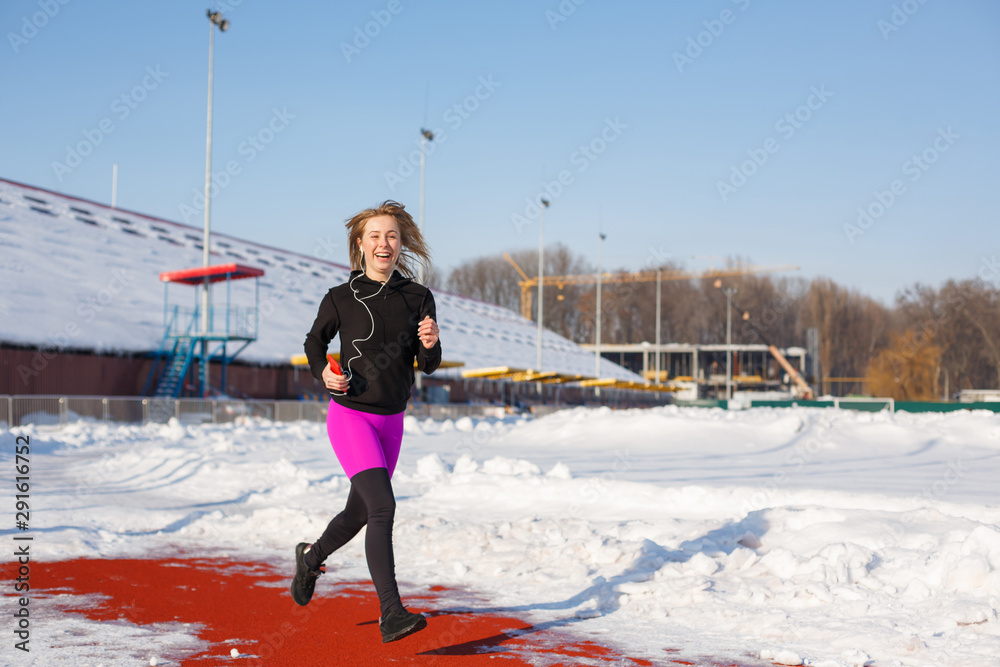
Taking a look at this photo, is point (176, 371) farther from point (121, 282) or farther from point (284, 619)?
point (284, 619)

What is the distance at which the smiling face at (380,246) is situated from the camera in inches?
181

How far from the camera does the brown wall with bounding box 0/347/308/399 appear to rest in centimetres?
2955

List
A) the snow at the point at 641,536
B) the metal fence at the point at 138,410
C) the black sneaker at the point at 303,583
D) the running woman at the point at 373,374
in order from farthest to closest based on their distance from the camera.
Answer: the metal fence at the point at 138,410
the snow at the point at 641,536
the black sneaker at the point at 303,583
the running woman at the point at 373,374

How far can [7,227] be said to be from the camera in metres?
38.9

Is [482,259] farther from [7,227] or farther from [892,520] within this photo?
[892,520]

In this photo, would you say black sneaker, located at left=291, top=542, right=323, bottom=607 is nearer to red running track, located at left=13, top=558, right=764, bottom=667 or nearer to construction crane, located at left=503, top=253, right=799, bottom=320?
red running track, located at left=13, top=558, right=764, bottom=667

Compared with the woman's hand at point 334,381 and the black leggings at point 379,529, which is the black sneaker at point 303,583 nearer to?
the black leggings at point 379,529

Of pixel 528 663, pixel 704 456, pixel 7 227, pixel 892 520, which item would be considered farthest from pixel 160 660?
pixel 7 227

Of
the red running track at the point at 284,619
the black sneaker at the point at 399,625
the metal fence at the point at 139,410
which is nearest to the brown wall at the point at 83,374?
the metal fence at the point at 139,410

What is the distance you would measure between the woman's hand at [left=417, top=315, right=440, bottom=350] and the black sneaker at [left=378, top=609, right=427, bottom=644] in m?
1.30

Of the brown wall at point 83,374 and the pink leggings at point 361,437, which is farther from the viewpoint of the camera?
the brown wall at point 83,374

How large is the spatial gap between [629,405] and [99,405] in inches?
1769

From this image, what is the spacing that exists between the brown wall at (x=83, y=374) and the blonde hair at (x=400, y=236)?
28732 mm

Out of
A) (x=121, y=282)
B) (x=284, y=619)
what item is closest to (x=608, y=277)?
(x=121, y=282)
